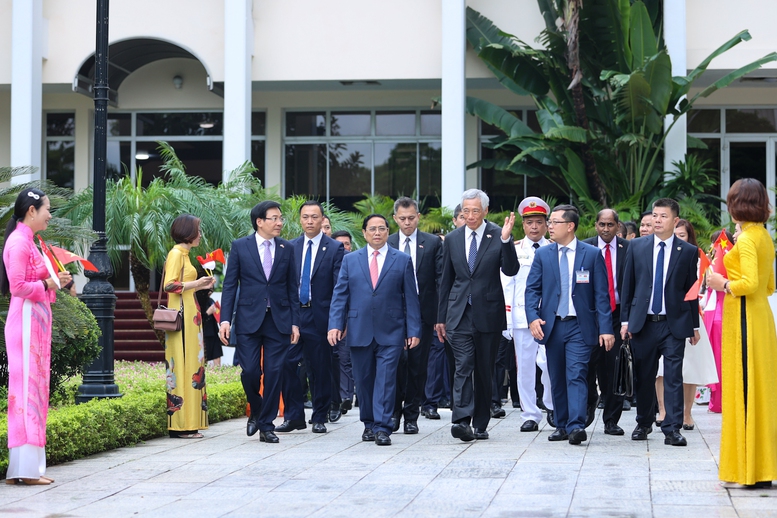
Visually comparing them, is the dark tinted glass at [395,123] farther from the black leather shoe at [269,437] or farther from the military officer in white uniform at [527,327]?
the black leather shoe at [269,437]

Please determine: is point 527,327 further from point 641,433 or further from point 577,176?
point 577,176

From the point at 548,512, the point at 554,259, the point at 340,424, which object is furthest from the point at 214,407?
the point at 548,512

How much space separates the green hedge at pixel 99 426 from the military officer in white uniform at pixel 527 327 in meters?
3.20

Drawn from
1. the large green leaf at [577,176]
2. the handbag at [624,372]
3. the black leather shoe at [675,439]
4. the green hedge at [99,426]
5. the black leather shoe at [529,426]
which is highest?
the large green leaf at [577,176]

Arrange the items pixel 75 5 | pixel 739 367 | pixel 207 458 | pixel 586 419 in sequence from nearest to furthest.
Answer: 1. pixel 739 367
2. pixel 207 458
3. pixel 586 419
4. pixel 75 5

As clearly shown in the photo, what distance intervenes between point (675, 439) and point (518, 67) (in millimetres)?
12209

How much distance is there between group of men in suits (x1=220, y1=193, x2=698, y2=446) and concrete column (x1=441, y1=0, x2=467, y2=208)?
10166 millimetres

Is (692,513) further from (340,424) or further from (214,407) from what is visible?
(214,407)

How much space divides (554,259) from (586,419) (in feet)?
4.57

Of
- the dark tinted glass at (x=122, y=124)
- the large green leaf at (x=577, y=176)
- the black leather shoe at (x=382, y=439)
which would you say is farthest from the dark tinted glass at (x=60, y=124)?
the black leather shoe at (x=382, y=439)

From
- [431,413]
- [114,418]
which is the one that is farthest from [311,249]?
[114,418]

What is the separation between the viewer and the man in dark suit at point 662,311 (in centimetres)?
854

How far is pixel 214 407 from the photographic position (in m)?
10.6

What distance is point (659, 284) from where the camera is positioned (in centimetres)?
869
